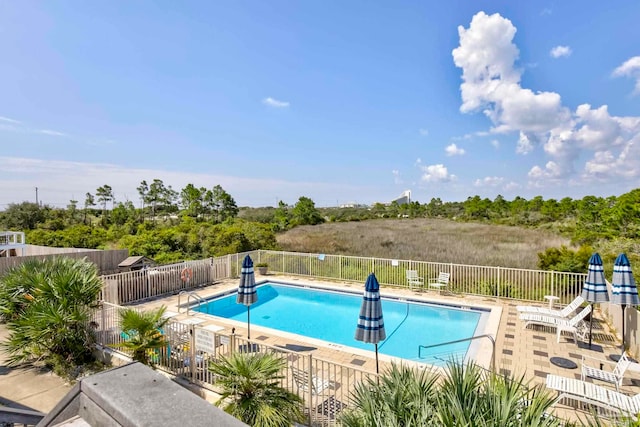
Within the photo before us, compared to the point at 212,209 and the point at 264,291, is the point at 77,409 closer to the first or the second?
the point at 264,291

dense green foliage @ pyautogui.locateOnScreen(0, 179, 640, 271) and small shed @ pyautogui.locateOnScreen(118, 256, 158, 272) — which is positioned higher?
dense green foliage @ pyautogui.locateOnScreen(0, 179, 640, 271)

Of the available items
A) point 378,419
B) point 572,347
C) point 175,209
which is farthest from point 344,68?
point 175,209

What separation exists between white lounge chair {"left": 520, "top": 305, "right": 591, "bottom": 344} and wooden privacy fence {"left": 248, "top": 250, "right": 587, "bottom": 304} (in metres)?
2.32

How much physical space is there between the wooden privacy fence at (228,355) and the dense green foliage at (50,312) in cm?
42

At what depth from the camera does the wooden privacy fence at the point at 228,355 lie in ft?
13.8

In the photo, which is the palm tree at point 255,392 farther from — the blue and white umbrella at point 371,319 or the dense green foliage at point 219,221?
the dense green foliage at point 219,221

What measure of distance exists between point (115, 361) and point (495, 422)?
259 inches

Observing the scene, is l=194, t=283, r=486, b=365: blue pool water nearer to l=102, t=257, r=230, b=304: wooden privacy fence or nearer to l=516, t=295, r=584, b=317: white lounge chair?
l=516, t=295, r=584, b=317: white lounge chair

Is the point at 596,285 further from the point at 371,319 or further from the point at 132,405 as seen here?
the point at 132,405

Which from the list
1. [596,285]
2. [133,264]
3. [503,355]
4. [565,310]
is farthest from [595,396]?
[133,264]

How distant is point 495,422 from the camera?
87.9 inches

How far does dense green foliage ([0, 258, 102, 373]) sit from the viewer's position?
18.9 ft

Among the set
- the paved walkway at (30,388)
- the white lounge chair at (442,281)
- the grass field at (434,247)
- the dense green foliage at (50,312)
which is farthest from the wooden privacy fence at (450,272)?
the paved walkway at (30,388)

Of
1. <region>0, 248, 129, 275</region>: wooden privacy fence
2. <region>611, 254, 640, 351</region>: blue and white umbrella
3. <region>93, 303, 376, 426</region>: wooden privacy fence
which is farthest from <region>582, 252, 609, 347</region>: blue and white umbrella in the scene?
<region>0, 248, 129, 275</region>: wooden privacy fence
